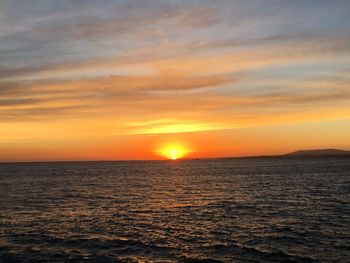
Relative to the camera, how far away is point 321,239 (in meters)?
31.6

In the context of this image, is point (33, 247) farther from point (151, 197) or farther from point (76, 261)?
point (151, 197)

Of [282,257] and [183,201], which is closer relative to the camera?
[282,257]

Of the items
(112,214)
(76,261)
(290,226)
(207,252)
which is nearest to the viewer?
(76,261)

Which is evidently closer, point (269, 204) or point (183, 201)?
point (269, 204)

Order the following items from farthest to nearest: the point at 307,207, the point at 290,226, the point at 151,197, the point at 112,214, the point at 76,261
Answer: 1. the point at 151,197
2. the point at 307,207
3. the point at 112,214
4. the point at 290,226
5. the point at 76,261

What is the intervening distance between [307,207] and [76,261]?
32.4m

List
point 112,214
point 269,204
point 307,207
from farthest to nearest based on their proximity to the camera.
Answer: point 269,204 < point 307,207 < point 112,214

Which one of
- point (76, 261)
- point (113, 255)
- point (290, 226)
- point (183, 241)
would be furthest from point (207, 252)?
point (290, 226)

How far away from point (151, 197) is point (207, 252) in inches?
1444

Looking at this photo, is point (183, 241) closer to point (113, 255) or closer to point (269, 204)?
point (113, 255)

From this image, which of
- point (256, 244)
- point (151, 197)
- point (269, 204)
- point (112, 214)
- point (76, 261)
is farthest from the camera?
point (151, 197)

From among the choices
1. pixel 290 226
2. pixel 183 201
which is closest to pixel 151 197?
pixel 183 201

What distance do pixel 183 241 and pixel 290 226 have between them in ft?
37.8

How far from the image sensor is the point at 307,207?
4872 cm
